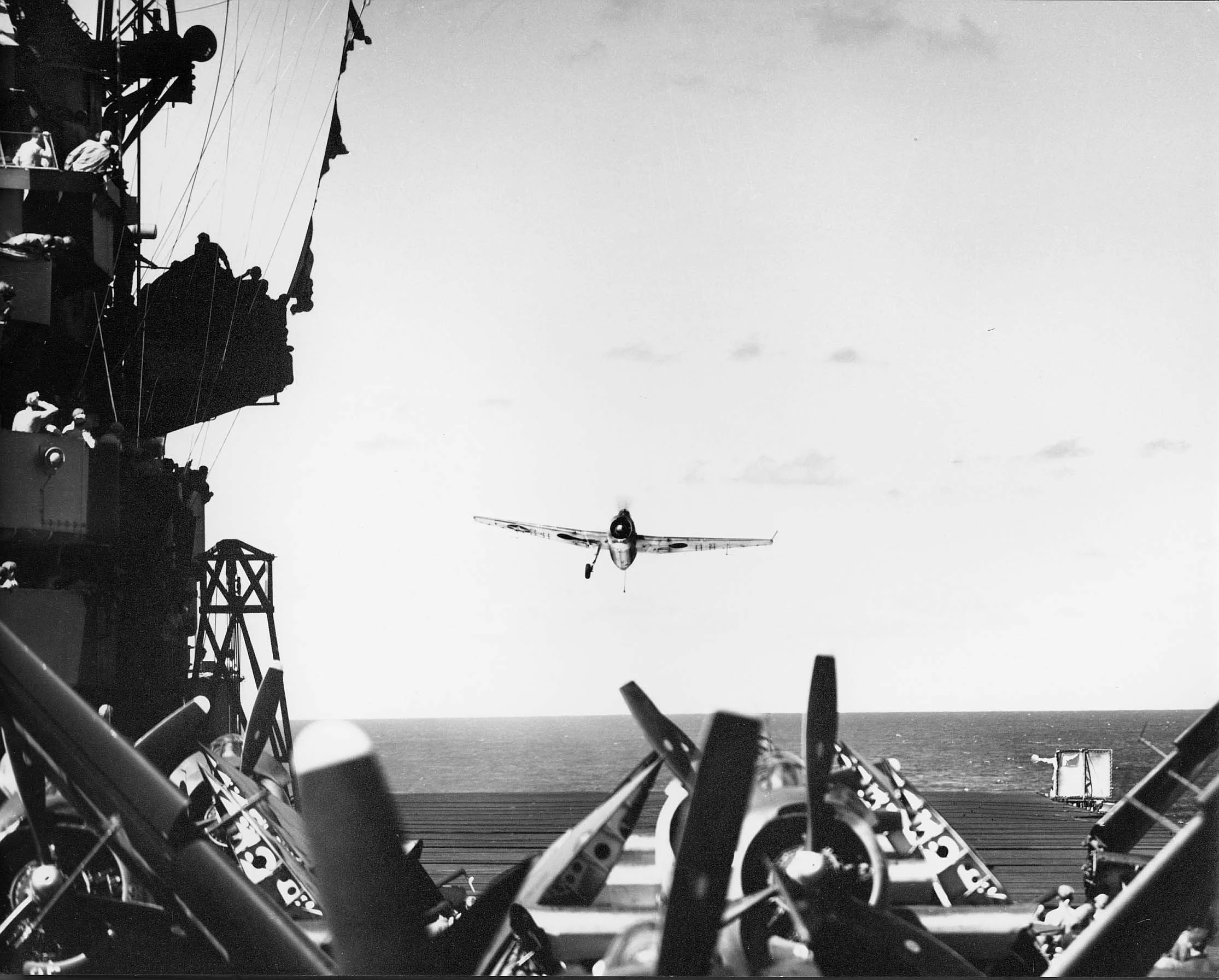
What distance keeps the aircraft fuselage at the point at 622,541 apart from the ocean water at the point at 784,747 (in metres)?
15.8

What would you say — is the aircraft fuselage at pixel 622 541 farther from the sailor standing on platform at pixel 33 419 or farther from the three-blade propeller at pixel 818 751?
the three-blade propeller at pixel 818 751

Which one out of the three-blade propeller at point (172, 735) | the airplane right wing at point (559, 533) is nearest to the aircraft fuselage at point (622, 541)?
the airplane right wing at point (559, 533)

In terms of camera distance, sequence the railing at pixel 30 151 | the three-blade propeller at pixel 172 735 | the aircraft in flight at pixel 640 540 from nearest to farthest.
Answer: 1. the three-blade propeller at pixel 172 735
2. the railing at pixel 30 151
3. the aircraft in flight at pixel 640 540

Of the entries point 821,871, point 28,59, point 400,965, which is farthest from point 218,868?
point 28,59

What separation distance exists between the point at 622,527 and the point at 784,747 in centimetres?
4655

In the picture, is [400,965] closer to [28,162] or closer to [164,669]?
[28,162]

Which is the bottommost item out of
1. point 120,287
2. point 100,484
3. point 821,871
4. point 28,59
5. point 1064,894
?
point 1064,894

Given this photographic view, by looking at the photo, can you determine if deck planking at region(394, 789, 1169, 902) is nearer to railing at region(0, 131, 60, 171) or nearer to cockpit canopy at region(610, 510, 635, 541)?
cockpit canopy at region(610, 510, 635, 541)

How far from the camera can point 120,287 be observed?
2091 cm

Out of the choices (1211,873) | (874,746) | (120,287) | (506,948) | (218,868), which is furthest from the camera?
(874,746)

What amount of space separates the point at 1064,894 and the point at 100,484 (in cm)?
1578

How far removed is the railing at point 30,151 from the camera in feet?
55.6

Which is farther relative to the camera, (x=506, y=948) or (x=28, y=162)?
(x=28, y=162)

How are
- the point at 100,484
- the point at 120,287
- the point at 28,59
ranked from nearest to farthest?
the point at 100,484 → the point at 28,59 → the point at 120,287
